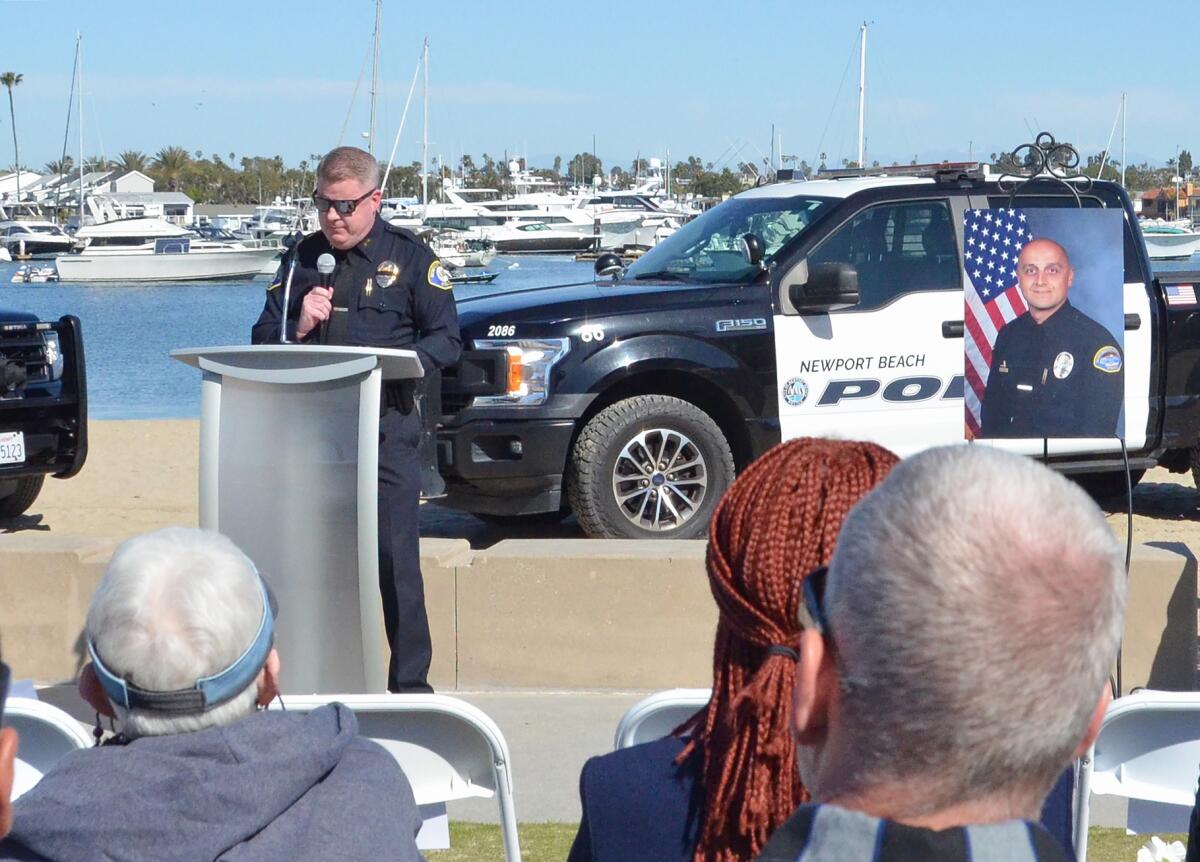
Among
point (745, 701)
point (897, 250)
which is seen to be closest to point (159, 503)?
point (897, 250)

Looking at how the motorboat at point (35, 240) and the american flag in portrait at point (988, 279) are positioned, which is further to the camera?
the motorboat at point (35, 240)

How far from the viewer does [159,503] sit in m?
10.9

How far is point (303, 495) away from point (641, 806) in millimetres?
2995

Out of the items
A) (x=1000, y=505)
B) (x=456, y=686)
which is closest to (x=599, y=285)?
(x=456, y=686)

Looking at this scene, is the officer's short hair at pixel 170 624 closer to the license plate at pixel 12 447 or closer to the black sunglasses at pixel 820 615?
the black sunglasses at pixel 820 615

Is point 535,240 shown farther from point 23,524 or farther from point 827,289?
point 827,289

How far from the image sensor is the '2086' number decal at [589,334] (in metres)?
8.14

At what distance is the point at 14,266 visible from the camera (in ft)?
228

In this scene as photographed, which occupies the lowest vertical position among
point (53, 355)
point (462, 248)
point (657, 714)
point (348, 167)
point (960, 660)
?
point (657, 714)

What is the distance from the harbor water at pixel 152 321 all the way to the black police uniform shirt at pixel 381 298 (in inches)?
143

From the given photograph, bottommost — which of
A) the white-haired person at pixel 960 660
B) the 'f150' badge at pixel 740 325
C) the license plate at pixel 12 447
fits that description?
the license plate at pixel 12 447

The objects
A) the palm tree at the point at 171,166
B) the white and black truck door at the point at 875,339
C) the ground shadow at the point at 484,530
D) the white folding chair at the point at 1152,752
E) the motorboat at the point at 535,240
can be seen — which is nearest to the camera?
the white folding chair at the point at 1152,752

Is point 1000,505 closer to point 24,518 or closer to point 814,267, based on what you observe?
point 814,267

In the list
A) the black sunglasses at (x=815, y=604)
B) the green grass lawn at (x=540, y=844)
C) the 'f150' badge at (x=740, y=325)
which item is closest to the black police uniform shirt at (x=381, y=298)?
the green grass lawn at (x=540, y=844)
